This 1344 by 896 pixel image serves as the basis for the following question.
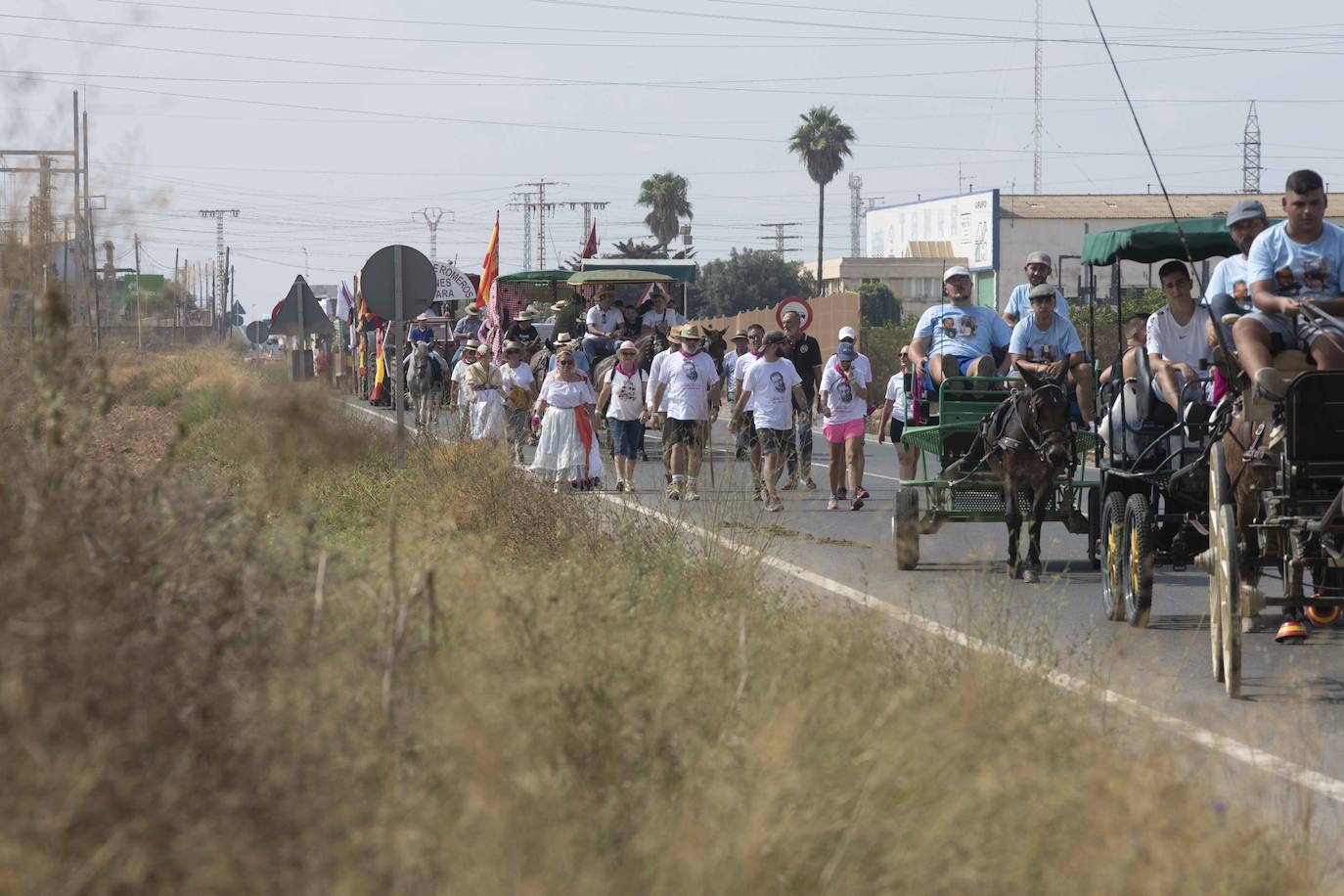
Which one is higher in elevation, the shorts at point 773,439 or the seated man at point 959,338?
Answer: the seated man at point 959,338

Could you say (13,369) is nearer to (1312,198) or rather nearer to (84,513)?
(84,513)

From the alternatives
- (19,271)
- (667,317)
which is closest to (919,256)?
(667,317)

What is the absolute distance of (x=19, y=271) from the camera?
26.0ft

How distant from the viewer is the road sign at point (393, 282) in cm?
1778

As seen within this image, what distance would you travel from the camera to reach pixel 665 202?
387 ft

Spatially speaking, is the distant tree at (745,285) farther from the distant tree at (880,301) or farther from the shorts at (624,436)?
the shorts at (624,436)

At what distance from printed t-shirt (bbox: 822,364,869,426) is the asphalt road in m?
0.97

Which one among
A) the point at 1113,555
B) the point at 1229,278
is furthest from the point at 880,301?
the point at 1229,278

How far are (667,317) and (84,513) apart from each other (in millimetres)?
24175

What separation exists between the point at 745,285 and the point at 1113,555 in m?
115

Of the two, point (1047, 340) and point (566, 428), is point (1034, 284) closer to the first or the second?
point (1047, 340)

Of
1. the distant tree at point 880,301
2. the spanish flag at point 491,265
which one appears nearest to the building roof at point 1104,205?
the distant tree at point 880,301

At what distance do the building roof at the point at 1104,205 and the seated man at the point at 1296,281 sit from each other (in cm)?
9720

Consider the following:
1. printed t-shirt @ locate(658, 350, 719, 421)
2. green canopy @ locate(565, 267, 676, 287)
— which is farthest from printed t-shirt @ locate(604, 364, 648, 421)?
green canopy @ locate(565, 267, 676, 287)
